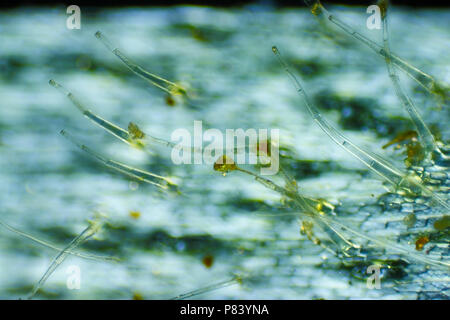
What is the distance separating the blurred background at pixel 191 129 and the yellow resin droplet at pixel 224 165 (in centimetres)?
2

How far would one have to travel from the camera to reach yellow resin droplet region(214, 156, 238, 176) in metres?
0.79

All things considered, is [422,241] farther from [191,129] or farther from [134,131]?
[134,131]

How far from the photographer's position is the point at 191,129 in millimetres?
795

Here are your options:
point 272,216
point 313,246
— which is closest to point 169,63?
point 272,216

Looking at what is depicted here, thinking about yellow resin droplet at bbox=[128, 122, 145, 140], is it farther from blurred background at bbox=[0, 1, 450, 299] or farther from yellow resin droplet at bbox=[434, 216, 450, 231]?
yellow resin droplet at bbox=[434, 216, 450, 231]

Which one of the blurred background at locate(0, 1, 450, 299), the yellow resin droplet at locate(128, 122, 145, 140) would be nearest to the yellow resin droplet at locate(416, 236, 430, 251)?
the blurred background at locate(0, 1, 450, 299)

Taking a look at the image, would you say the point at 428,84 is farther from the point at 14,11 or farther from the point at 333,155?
the point at 14,11

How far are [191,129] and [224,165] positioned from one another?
122mm

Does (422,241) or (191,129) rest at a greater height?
(191,129)

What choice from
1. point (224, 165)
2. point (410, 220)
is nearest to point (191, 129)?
point (224, 165)

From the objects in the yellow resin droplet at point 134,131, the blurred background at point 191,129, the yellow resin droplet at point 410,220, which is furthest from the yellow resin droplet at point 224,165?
the yellow resin droplet at point 410,220

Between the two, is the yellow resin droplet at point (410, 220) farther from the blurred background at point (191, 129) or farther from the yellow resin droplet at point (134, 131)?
the yellow resin droplet at point (134, 131)

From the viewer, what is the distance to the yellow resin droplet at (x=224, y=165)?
0.79 m
